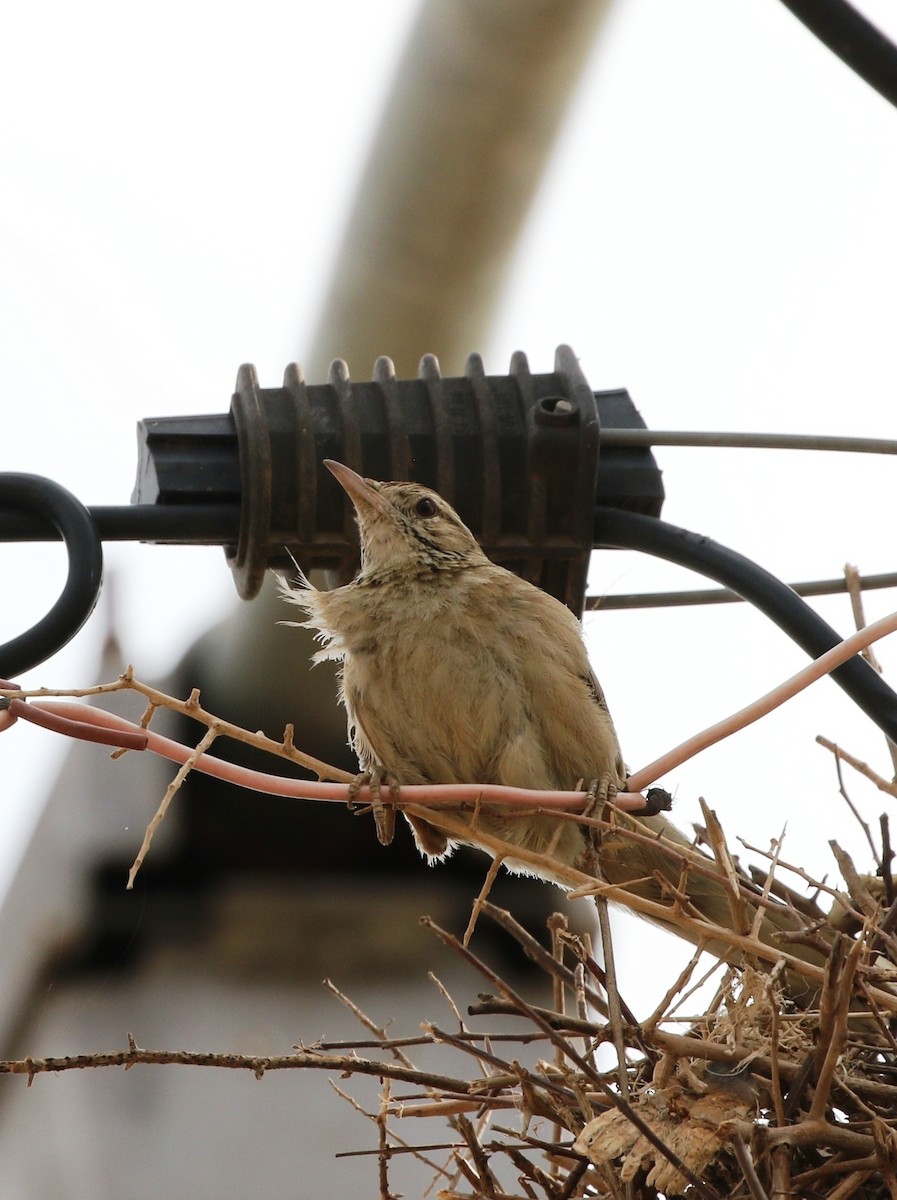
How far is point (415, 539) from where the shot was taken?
298 cm

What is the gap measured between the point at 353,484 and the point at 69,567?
51 cm

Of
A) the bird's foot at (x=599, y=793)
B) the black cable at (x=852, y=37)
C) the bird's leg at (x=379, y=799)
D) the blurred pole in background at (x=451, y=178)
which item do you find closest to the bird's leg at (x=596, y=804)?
the bird's foot at (x=599, y=793)

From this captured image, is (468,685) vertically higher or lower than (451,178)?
lower

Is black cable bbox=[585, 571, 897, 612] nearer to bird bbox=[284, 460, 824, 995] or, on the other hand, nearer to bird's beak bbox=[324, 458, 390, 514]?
bird bbox=[284, 460, 824, 995]

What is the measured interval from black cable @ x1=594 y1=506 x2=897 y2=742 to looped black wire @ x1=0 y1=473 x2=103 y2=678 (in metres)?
0.86

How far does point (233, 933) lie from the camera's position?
17.9ft

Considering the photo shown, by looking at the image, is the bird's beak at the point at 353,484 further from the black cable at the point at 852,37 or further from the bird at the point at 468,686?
the black cable at the point at 852,37

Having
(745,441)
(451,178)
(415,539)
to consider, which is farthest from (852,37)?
(451,178)

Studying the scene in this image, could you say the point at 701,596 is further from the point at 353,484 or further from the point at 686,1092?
the point at 686,1092

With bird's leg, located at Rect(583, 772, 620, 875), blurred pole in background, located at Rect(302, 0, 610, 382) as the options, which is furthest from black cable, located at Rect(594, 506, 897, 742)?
blurred pole in background, located at Rect(302, 0, 610, 382)

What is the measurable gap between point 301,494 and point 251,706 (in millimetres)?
2250

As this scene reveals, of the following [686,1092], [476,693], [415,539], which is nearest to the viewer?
[686,1092]

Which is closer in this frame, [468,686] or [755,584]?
[755,584]

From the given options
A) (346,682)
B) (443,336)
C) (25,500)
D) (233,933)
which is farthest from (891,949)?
(233,933)
